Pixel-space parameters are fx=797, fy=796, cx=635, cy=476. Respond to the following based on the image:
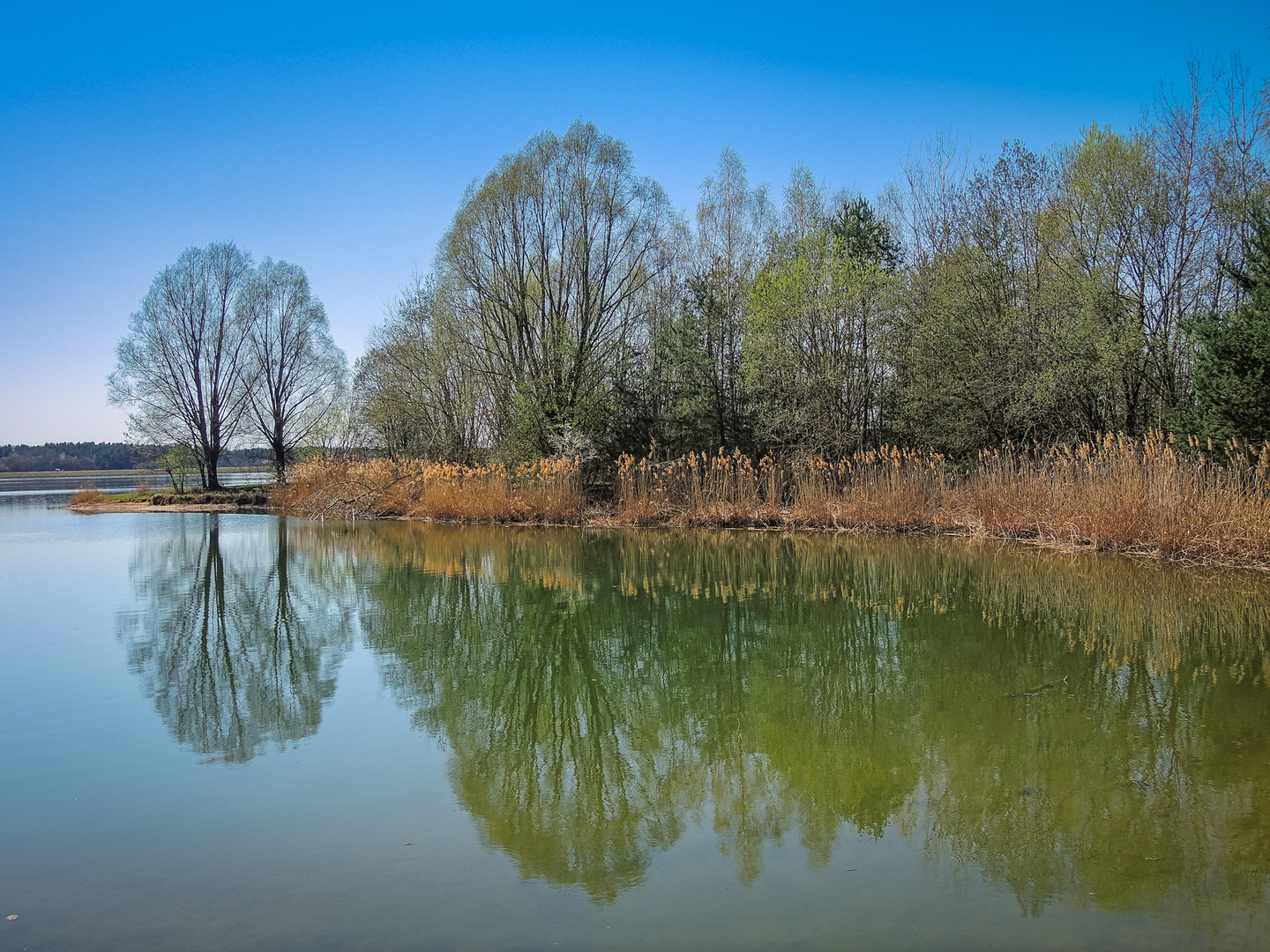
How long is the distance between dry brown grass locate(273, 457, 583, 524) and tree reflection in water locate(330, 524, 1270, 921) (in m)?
7.85

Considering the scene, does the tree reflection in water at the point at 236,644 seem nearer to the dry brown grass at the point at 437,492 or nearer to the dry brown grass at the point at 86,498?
the dry brown grass at the point at 437,492

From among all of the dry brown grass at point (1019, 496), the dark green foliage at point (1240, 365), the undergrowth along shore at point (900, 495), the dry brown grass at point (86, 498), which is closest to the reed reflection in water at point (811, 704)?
the dry brown grass at point (1019, 496)

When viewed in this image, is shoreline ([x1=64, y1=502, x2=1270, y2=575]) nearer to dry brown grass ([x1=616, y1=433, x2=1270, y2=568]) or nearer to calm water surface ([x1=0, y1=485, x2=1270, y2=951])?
dry brown grass ([x1=616, y1=433, x2=1270, y2=568])

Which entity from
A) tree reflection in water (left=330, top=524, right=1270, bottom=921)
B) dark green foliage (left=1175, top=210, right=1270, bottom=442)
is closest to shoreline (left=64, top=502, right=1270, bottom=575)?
tree reflection in water (left=330, top=524, right=1270, bottom=921)

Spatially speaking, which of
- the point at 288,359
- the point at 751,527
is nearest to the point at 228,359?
the point at 288,359

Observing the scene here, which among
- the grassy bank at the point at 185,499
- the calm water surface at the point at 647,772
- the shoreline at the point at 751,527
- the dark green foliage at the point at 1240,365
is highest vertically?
the dark green foliage at the point at 1240,365

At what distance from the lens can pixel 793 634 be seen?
6.86 m

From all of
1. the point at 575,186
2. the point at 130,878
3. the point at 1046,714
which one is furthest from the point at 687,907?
the point at 575,186

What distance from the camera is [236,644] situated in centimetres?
696

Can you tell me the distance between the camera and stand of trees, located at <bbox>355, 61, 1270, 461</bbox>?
14.3 metres

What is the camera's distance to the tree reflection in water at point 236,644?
4.90 meters

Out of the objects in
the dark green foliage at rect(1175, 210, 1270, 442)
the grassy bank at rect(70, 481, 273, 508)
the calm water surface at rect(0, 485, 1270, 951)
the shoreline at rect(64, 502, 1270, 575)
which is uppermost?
the dark green foliage at rect(1175, 210, 1270, 442)

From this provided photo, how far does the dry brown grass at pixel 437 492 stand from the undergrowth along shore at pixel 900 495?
32 mm

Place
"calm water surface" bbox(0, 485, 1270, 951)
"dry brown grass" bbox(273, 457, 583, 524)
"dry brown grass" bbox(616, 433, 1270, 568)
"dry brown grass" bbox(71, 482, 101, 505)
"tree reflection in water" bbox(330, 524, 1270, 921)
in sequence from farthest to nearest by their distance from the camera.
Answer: "dry brown grass" bbox(71, 482, 101, 505)
"dry brown grass" bbox(273, 457, 583, 524)
"dry brown grass" bbox(616, 433, 1270, 568)
"tree reflection in water" bbox(330, 524, 1270, 921)
"calm water surface" bbox(0, 485, 1270, 951)
